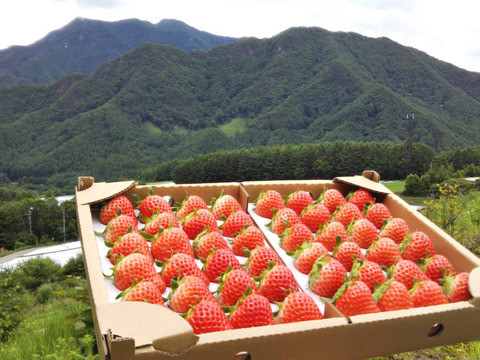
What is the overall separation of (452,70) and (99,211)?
158 m

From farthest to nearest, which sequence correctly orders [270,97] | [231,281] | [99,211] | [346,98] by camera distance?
[270,97], [346,98], [99,211], [231,281]

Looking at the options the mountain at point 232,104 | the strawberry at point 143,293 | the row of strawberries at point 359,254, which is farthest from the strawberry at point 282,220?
the mountain at point 232,104

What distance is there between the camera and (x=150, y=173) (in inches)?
3538

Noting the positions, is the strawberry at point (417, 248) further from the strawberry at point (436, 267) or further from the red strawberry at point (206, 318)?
the red strawberry at point (206, 318)

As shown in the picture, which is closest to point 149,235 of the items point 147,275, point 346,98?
point 147,275

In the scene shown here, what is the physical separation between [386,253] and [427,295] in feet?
1.23

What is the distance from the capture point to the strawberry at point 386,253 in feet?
7.37

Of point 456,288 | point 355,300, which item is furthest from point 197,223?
point 456,288

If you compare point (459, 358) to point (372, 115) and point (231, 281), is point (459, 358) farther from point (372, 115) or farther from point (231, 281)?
point (372, 115)

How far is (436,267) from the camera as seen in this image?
2.21 metres

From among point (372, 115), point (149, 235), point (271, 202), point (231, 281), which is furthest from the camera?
point (372, 115)

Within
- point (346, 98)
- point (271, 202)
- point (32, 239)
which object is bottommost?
point (32, 239)

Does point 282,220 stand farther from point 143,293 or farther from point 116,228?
point 143,293

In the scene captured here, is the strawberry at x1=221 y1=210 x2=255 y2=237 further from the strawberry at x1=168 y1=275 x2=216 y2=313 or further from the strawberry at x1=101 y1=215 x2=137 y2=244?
the strawberry at x1=168 y1=275 x2=216 y2=313
